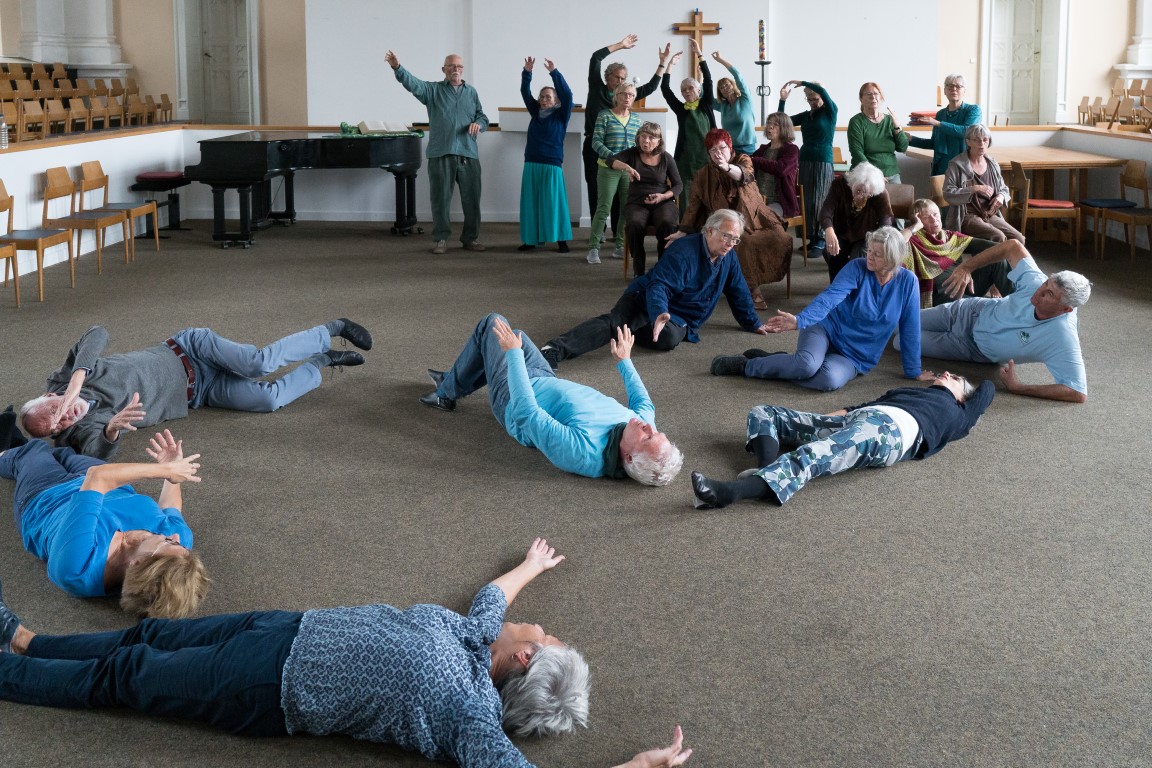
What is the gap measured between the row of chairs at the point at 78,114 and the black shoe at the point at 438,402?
5.64 meters

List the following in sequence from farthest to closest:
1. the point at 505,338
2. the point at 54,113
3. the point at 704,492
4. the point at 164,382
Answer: the point at 54,113 → the point at 164,382 → the point at 505,338 → the point at 704,492

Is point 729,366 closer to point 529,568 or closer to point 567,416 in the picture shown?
point 567,416

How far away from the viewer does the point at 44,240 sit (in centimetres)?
755

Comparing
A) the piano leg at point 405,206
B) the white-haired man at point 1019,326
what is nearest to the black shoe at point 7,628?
the white-haired man at point 1019,326

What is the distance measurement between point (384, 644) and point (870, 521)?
199cm

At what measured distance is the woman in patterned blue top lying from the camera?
2.53 metres

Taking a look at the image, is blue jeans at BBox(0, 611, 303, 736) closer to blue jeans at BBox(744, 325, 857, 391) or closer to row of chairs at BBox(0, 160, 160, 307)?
blue jeans at BBox(744, 325, 857, 391)

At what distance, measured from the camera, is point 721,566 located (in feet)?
11.9

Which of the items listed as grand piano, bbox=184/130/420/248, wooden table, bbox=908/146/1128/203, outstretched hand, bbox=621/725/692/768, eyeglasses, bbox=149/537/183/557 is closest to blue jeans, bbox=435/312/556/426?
eyeglasses, bbox=149/537/183/557

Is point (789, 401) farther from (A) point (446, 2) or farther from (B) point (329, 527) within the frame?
(A) point (446, 2)

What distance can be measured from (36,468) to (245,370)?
126cm

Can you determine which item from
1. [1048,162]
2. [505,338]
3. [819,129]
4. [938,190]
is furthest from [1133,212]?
[505,338]

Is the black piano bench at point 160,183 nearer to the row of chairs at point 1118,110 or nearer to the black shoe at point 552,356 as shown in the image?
the black shoe at point 552,356

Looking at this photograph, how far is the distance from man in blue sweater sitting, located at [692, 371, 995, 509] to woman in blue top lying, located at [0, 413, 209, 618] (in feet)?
5.57
